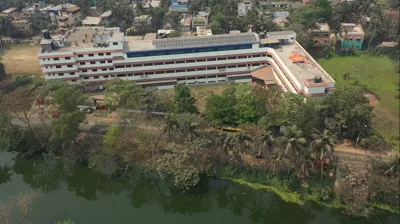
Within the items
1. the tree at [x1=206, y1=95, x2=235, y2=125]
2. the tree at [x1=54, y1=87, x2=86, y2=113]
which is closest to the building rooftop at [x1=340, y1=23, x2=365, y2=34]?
the tree at [x1=206, y1=95, x2=235, y2=125]

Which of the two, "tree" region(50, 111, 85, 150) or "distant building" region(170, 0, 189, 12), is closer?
"tree" region(50, 111, 85, 150)

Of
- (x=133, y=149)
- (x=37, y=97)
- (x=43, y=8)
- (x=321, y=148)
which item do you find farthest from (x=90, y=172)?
(x=43, y=8)

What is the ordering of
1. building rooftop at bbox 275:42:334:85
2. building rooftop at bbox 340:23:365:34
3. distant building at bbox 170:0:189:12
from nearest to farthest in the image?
building rooftop at bbox 275:42:334:85 < building rooftop at bbox 340:23:365:34 < distant building at bbox 170:0:189:12

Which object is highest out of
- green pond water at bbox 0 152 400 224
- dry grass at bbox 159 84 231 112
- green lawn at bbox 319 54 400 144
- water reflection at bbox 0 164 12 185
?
green lawn at bbox 319 54 400 144

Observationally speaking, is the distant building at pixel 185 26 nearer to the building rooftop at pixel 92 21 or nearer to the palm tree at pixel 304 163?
the building rooftop at pixel 92 21

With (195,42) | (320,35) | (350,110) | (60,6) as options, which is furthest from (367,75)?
(60,6)

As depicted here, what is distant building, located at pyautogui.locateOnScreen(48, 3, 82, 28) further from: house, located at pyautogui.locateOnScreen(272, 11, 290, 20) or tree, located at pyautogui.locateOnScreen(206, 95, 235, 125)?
tree, located at pyautogui.locateOnScreen(206, 95, 235, 125)

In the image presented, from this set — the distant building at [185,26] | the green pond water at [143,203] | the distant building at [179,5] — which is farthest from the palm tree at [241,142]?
the distant building at [179,5]
